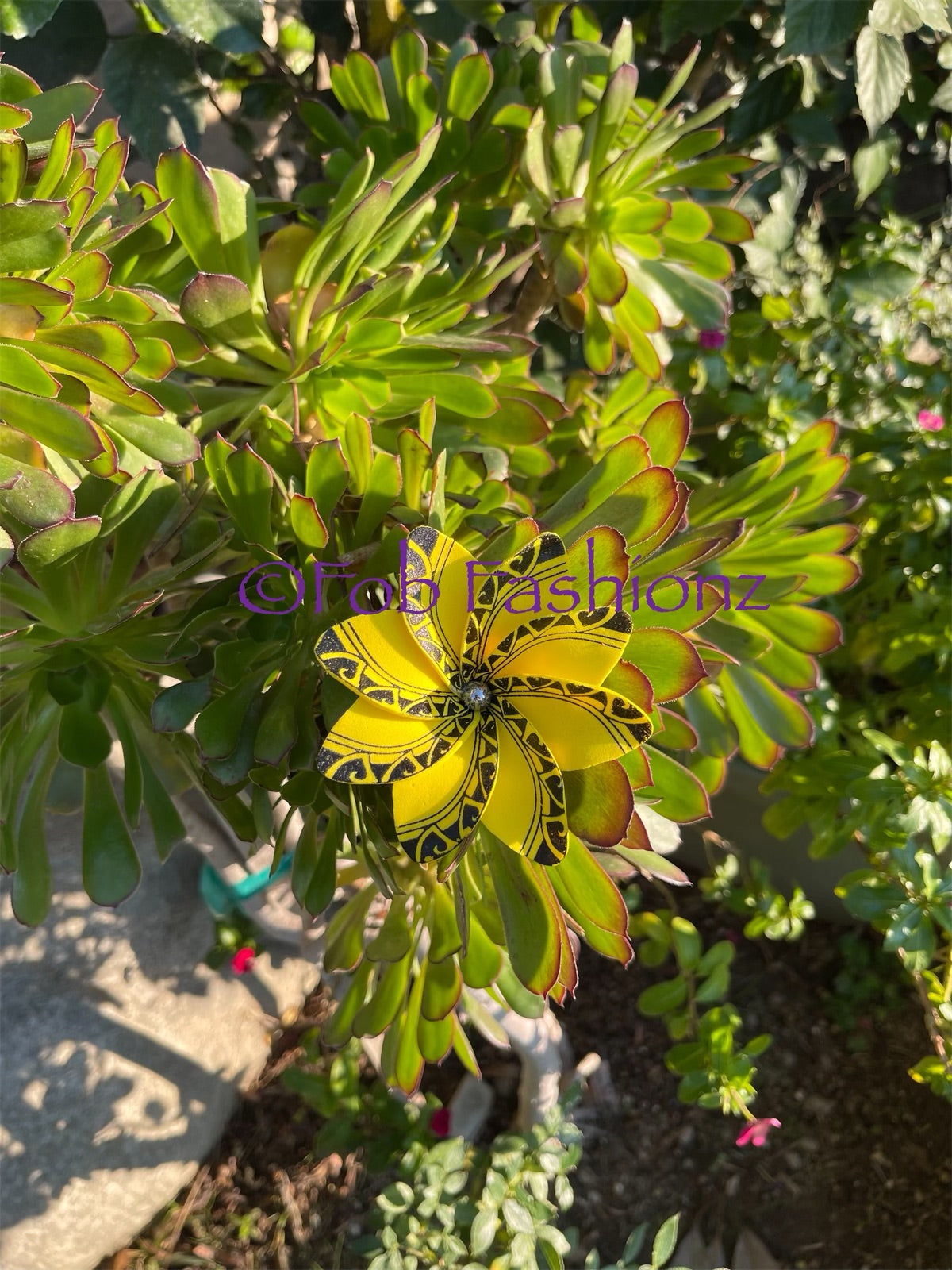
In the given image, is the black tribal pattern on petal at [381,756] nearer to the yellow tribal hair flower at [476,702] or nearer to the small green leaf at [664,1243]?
the yellow tribal hair flower at [476,702]

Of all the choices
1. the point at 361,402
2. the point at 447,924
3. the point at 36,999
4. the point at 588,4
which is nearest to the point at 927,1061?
the point at 447,924

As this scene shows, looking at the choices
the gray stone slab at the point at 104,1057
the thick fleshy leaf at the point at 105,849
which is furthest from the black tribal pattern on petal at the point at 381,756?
the gray stone slab at the point at 104,1057

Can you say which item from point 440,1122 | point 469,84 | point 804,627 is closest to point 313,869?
point 804,627

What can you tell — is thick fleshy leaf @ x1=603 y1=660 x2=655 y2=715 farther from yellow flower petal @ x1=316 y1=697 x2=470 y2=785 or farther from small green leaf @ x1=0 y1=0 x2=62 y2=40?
small green leaf @ x1=0 y1=0 x2=62 y2=40

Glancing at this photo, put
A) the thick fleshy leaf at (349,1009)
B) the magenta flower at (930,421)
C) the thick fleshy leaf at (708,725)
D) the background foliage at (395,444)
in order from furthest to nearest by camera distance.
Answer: the magenta flower at (930,421)
the thick fleshy leaf at (349,1009)
the thick fleshy leaf at (708,725)
the background foliage at (395,444)

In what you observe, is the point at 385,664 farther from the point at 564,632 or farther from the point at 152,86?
the point at 152,86

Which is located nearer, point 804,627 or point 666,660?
point 666,660
